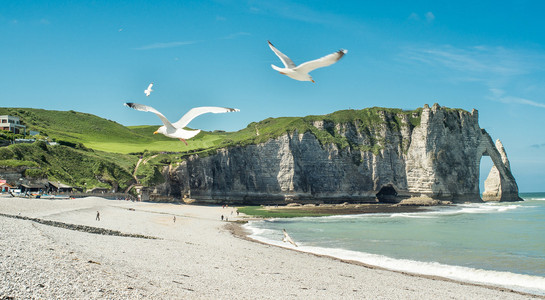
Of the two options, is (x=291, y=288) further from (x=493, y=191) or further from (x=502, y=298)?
(x=493, y=191)

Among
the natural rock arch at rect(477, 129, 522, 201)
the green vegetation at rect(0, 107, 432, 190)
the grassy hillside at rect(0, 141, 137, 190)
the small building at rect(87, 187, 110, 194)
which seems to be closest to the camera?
the grassy hillside at rect(0, 141, 137, 190)

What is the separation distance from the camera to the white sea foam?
16500 mm

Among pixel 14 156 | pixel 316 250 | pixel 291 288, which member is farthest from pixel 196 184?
pixel 291 288

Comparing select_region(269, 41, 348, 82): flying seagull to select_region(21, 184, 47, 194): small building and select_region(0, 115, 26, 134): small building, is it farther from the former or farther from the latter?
select_region(0, 115, 26, 134): small building

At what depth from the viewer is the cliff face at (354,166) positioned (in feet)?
262

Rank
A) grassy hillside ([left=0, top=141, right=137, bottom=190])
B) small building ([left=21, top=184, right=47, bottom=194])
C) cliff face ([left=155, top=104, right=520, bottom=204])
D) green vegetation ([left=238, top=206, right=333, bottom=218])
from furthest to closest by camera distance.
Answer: cliff face ([left=155, top=104, right=520, bottom=204])
grassy hillside ([left=0, top=141, right=137, bottom=190])
small building ([left=21, top=184, right=47, bottom=194])
green vegetation ([left=238, top=206, right=333, bottom=218])

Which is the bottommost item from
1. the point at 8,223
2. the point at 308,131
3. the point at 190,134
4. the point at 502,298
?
the point at 502,298

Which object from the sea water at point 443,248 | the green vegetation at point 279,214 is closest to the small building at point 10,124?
the green vegetation at point 279,214

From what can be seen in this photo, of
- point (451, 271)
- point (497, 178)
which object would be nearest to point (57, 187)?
point (451, 271)

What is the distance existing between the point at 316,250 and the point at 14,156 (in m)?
52.9

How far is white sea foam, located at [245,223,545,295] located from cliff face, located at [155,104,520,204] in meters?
56.5

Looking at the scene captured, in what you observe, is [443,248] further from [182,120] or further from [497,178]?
[497,178]

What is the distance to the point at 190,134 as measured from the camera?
11.4 metres

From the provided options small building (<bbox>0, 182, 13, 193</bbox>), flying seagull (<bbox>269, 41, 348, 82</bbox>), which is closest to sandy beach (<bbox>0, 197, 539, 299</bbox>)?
flying seagull (<bbox>269, 41, 348, 82</bbox>)
